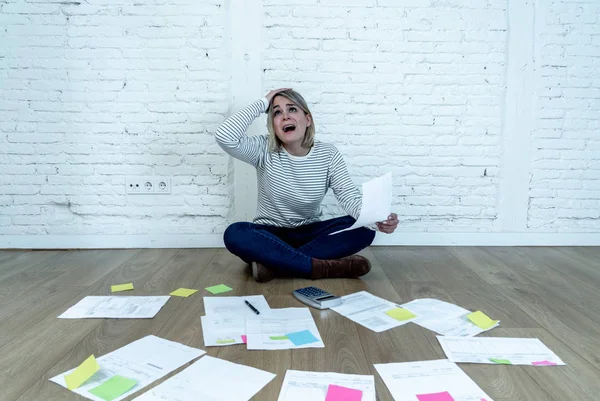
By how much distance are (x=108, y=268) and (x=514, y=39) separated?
278 cm

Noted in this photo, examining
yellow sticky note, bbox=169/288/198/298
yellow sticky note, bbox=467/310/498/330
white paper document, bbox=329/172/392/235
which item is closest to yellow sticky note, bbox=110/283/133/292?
yellow sticky note, bbox=169/288/198/298

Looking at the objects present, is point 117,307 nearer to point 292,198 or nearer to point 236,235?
point 236,235

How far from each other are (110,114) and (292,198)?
4.40ft

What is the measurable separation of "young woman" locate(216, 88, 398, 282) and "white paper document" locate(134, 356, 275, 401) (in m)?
0.89

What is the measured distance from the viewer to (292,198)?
2.43 metres

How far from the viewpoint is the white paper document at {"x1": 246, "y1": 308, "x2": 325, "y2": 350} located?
1486mm

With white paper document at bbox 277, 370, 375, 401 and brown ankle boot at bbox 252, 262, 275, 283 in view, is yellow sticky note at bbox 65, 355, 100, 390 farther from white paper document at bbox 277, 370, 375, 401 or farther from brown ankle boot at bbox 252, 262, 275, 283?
brown ankle boot at bbox 252, 262, 275, 283

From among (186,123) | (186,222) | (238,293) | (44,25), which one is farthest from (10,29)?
(238,293)

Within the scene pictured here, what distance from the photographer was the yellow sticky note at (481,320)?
65.4 inches

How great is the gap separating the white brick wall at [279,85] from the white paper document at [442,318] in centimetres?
119

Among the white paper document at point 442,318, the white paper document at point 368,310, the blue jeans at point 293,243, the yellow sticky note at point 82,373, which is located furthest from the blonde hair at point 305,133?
the yellow sticky note at point 82,373

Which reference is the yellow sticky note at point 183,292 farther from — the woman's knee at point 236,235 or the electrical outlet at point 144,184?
the electrical outlet at point 144,184

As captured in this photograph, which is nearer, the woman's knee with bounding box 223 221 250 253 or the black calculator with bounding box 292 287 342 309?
the black calculator with bounding box 292 287 342 309

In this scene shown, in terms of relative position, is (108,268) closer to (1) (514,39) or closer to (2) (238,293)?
(2) (238,293)
